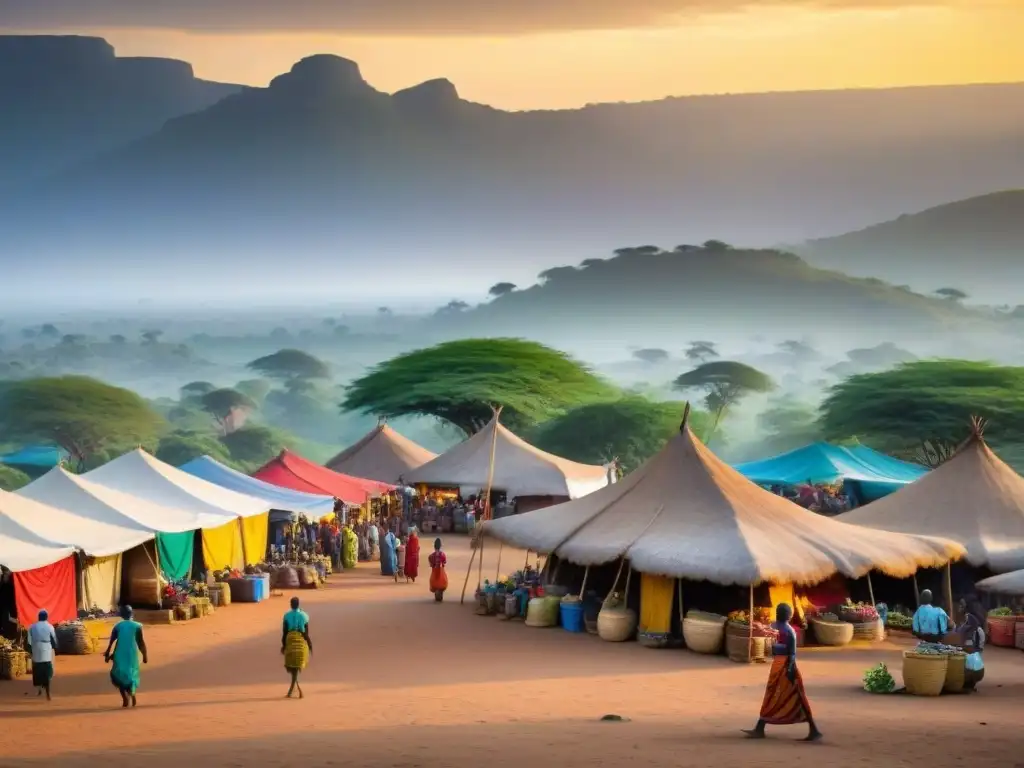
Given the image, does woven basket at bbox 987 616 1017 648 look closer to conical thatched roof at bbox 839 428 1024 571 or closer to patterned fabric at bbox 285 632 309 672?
conical thatched roof at bbox 839 428 1024 571

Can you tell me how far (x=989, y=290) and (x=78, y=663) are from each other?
177 m

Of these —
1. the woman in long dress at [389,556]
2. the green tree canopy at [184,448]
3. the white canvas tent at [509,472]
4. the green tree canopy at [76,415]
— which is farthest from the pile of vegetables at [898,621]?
the green tree canopy at [184,448]

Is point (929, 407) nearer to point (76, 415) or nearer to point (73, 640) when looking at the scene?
point (73, 640)

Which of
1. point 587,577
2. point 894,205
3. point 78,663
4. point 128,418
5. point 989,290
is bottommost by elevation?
point 78,663

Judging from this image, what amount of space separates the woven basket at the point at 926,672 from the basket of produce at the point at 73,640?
11.1 meters

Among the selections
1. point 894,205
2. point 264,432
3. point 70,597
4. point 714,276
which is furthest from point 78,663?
point 894,205

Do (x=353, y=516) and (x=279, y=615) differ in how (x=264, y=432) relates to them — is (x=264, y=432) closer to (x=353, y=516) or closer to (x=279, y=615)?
(x=353, y=516)

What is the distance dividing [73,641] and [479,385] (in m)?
45.9

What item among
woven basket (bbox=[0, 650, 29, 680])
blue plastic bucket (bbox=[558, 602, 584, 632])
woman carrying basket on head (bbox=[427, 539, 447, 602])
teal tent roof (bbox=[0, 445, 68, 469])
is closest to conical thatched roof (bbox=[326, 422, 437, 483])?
woman carrying basket on head (bbox=[427, 539, 447, 602])

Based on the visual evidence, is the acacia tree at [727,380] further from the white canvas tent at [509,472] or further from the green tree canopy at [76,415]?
the white canvas tent at [509,472]

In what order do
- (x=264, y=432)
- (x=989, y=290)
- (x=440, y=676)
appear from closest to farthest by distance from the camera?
1. (x=440, y=676)
2. (x=264, y=432)
3. (x=989, y=290)

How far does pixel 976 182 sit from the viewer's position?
193m

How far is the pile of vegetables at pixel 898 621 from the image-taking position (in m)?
22.7

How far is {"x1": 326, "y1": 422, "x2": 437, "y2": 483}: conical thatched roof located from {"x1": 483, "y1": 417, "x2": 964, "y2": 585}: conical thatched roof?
68.5 ft
